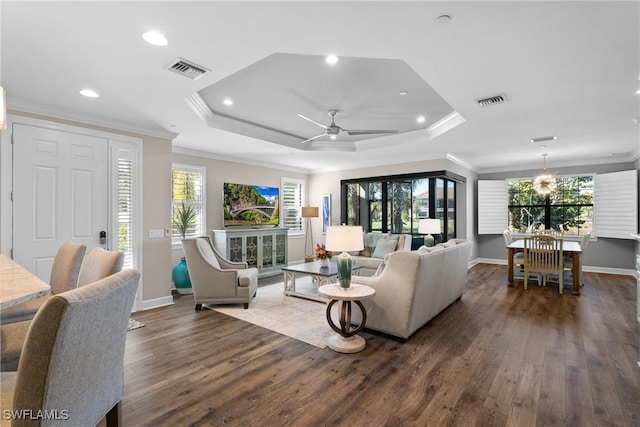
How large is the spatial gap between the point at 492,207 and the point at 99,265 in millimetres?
8511

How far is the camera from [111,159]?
13.5 ft

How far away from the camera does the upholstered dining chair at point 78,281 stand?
1.68 m

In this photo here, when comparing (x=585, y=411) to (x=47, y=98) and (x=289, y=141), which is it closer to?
(x=289, y=141)

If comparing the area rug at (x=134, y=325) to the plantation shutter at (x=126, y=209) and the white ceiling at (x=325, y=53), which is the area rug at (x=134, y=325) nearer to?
the plantation shutter at (x=126, y=209)

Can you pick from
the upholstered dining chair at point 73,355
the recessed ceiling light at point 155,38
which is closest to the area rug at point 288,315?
the upholstered dining chair at point 73,355

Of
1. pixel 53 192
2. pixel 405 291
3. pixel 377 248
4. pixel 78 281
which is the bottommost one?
pixel 405 291

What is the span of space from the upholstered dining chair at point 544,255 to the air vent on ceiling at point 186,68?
18.9 feet

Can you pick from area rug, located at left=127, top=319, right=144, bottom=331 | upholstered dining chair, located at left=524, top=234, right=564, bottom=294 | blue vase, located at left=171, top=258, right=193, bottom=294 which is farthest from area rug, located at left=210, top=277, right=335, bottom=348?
upholstered dining chair, located at left=524, top=234, right=564, bottom=294

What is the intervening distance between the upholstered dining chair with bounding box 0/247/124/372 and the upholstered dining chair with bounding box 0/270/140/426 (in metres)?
0.38

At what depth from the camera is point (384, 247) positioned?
6.18m

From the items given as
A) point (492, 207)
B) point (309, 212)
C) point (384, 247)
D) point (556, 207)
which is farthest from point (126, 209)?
point (556, 207)

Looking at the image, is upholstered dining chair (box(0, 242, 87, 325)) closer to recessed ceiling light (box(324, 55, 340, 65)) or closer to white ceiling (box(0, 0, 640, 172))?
white ceiling (box(0, 0, 640, 172))

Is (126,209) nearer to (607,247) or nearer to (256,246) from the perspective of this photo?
(256,246)

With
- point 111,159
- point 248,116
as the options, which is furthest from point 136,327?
point 248,116
